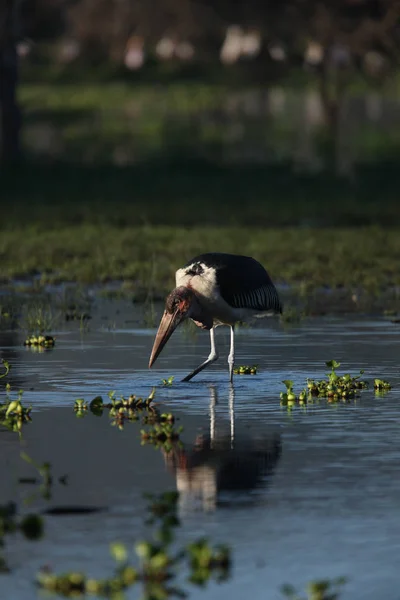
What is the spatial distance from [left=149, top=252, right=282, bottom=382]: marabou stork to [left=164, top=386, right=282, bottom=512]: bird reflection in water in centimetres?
220

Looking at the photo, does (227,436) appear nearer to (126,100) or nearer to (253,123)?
(253,123)

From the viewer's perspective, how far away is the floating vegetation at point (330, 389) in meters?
12.8

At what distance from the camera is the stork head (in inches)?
549

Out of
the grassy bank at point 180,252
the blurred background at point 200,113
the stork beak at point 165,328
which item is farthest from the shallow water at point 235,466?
the blurred background at point 200,113

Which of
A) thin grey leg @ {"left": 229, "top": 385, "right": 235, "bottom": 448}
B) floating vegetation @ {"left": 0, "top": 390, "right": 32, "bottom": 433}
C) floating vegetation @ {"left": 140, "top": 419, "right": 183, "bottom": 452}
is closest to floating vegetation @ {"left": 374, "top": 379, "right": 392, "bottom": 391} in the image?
thin grey leg @ {"left": 229, "top": 385, "right": 235, "bottom": 448}

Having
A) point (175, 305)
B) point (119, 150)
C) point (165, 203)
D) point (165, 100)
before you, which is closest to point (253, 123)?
point (165, 100)

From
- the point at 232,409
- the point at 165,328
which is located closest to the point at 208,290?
the point at 165,328

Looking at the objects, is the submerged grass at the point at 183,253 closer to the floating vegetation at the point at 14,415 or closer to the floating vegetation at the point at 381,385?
the floating vegetation at the point at 381,385

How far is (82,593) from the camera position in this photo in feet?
24.3

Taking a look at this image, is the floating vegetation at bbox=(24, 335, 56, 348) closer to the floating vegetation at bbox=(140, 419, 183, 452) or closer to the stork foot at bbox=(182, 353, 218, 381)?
the stork foot at bbox=(182, 353, 218, 381)

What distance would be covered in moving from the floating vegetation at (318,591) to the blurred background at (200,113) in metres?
15.1

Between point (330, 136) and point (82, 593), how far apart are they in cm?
4494

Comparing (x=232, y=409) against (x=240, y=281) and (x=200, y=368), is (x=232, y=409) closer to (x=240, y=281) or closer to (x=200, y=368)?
(x=200, y=368)

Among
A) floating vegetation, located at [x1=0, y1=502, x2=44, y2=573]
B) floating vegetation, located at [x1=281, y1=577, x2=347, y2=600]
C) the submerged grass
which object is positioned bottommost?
floating vegetation, located at [x1=281, y1=577, x2=347, y2=600]
